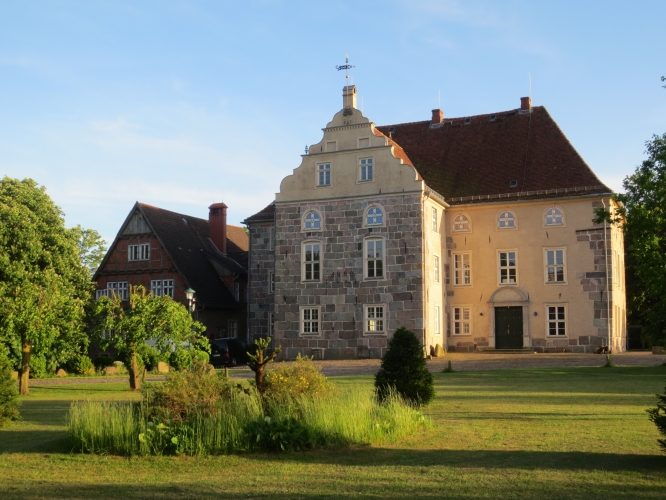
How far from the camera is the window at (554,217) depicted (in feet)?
125

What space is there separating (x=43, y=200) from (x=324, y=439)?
26.6 m

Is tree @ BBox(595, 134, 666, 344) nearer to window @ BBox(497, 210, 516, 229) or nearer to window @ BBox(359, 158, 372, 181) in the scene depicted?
window @ BBox(497, 210, 516, 229)

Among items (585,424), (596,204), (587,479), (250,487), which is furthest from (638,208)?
(250,487)

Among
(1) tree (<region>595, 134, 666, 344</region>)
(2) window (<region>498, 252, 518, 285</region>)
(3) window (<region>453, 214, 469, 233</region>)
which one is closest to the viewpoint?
(1) tree (<region>595, 134, 666, 344</region>)

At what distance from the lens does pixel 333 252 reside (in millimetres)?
38938

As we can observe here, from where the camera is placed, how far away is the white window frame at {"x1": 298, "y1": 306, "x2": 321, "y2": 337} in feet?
127

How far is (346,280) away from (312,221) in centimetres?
371

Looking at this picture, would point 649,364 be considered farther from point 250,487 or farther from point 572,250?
point 250,487

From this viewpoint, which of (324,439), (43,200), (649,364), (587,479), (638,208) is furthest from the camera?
(43,200)

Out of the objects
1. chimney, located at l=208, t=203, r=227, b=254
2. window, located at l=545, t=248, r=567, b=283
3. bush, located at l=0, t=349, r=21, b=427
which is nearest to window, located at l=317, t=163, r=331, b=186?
window, located at l=545, t=248, r=567, b=283

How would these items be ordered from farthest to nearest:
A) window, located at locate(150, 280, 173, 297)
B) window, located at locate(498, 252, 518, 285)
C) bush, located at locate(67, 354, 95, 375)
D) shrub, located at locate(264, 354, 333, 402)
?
window, located at locate(150, 280, 173, 297) → window, located at locate(498, 252, 518, 285) → bush, located at locate(67, 354, 95, 375) → shrub, located at locate(264, 354, 333, 402)

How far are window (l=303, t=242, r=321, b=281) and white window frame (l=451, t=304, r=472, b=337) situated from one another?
7.84 meters

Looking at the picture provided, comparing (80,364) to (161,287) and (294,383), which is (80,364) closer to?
(161,287)

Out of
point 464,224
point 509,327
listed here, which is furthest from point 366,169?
point 509,327
